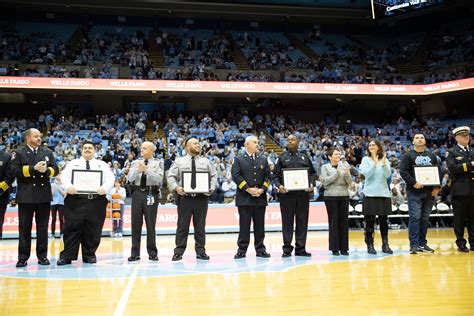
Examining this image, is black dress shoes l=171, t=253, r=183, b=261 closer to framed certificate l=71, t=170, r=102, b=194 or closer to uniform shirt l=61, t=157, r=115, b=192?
uniform shirt l=61, t=157, r=115, b=192

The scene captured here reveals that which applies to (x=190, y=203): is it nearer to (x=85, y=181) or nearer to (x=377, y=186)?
(x=85, y=181)

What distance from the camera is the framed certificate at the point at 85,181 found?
25.1ft

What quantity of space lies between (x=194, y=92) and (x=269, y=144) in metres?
5.17

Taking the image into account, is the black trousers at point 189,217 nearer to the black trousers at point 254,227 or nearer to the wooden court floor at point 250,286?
the wooden court floor at point 250,286

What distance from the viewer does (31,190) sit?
7355mm

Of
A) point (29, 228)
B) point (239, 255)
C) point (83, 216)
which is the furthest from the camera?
point (239, 255)

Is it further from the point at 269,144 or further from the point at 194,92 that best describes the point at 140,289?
the point at 194,92

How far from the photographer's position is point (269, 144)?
968 inches

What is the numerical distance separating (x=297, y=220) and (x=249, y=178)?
108 centimetres

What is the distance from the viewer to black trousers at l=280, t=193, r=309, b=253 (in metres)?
8.18

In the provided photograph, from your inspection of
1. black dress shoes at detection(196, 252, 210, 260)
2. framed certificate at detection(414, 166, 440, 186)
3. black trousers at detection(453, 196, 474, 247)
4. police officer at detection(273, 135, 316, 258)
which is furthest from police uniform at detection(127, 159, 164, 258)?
black trousers at detection(453, 196, 474, 247)

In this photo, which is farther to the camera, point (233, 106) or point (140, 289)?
point (233, 106)

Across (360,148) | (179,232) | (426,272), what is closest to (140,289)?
(179,232)

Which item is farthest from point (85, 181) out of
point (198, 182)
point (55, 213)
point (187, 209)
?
point (55, 213)
